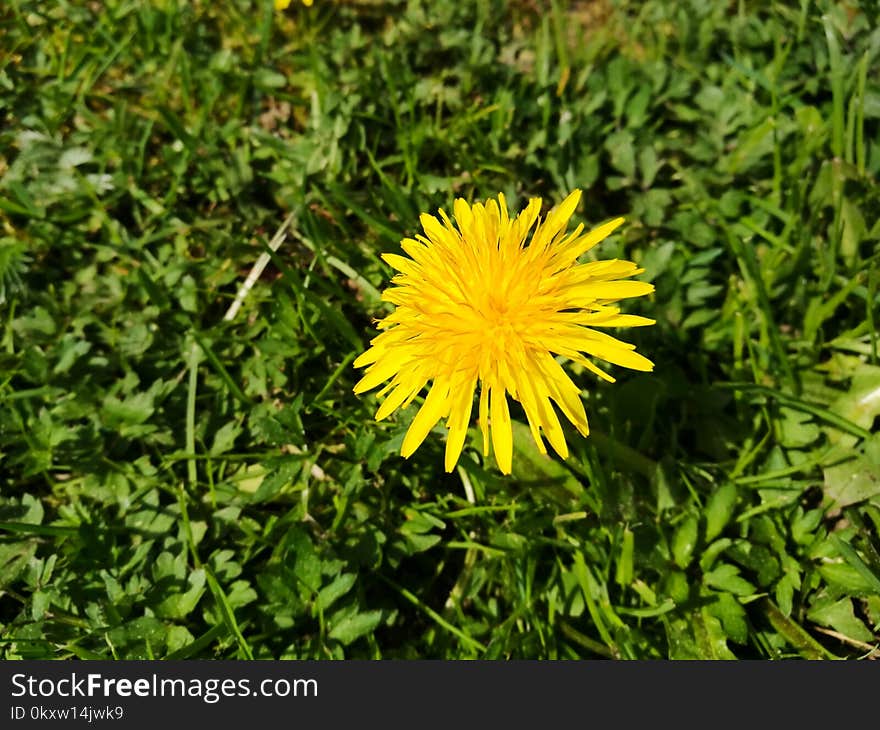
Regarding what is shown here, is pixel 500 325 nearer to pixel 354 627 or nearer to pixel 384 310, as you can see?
pixel 384 310

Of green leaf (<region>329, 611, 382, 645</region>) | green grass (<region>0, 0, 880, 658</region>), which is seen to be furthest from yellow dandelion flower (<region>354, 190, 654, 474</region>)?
green leaf (<region>329, 611, 382, 645</region>)

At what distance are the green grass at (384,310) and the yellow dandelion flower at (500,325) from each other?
378 mm

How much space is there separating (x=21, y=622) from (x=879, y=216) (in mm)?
3258

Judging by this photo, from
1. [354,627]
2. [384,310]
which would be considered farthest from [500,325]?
[354,627]

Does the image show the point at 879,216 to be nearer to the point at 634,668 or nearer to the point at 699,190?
the point at 699,190

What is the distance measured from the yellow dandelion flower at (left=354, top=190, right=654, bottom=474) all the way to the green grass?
0.38 meters

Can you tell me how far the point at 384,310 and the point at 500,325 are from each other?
0.89 metres

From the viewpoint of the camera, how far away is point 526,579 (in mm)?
2289

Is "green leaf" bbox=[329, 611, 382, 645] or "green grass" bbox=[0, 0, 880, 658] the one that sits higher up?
"green grass" bbox=[0, 0, 880, 658]

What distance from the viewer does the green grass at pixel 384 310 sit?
2.22 m

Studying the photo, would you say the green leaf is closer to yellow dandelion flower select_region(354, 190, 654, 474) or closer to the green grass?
the green grass

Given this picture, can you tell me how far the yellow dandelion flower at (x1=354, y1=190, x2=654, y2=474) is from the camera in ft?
5.90

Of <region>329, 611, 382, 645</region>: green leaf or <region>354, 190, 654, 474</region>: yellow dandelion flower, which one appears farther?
<region>329, 611, 382, 645</region>: green leaf

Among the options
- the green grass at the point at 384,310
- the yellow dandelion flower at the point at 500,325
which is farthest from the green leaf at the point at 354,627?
the yellow dandelion flower at the point at 500,325
